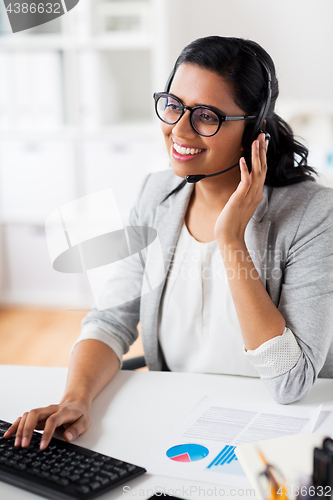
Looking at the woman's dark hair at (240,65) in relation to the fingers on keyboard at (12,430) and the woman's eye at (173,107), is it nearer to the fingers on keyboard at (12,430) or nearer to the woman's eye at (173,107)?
the woman's eye at (173,107)

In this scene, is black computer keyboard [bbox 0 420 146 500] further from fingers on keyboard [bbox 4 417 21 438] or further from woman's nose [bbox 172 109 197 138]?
woman's nose [bbox 172 109 197 138]

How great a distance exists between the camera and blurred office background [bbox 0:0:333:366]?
9.33ft

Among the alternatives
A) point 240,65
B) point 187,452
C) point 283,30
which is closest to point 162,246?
point 240,65

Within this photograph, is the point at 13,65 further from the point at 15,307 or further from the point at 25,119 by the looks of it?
the point at 15,307

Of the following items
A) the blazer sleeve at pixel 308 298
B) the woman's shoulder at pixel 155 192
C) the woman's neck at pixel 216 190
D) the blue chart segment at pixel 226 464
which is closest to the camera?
the blue chart segment at pixel 226 464

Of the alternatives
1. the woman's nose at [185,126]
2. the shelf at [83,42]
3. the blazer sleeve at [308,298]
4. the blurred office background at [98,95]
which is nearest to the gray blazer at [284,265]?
the blazer sleeve at [308,298]

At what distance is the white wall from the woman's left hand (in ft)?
6.52

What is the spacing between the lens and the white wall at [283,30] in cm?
284

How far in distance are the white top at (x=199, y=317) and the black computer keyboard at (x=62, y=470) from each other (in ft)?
1.48

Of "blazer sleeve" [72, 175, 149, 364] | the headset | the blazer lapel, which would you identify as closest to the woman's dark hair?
the headset

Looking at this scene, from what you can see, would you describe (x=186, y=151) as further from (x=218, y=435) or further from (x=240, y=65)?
(x=218, y=435)

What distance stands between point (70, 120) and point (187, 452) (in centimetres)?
250

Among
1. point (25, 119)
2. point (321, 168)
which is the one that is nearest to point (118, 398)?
point (321, 168)

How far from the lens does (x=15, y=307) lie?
326 centimetres
